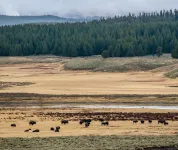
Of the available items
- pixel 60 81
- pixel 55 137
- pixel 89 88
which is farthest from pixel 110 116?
pixel 60 81

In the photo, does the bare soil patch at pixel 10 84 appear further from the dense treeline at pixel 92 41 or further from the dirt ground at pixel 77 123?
the dense treeline at pixel 92 41

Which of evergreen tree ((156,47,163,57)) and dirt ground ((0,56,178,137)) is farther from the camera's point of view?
evergreen tree ((156,47,163,57))

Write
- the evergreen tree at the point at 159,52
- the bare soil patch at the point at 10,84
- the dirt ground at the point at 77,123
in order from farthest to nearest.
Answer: the evergreen tree at the point at 159,52, the bare soil patch at the point at 10,84, the dirt ground at the point at 77,123

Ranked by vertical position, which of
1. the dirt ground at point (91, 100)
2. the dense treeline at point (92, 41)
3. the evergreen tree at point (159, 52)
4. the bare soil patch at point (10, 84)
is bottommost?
the dirt ground at point (91, 100)

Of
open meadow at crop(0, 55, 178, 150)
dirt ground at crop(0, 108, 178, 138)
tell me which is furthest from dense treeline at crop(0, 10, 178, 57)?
dirt ground at crop(0, 108, 178, 138)

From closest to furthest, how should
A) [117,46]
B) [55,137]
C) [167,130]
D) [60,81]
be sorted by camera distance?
[55,137] < [167,130] < [60,81] < [117,46]

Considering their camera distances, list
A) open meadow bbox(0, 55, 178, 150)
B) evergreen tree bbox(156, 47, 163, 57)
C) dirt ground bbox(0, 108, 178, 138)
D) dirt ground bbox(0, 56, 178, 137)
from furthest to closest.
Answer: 1. evergreen tree bbox(156, 47, 163, 57)
2. dirt ground bbox(0, 56, 178, 137)
3. dirt ground bbox(0, 108, 178, 138)
4. open meadow bbox(0, 55, 178, 150)

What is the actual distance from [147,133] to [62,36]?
138 metres

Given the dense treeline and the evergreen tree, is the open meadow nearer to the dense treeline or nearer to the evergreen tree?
the evergreen tree

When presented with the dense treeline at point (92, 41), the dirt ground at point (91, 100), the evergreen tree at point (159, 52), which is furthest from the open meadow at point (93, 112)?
the dense treeline at point (92, 41)

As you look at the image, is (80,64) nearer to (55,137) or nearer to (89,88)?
(89,88)

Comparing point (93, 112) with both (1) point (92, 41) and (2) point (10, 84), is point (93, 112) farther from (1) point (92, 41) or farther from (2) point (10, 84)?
(1) point (92, 41)

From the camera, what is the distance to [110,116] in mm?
47281

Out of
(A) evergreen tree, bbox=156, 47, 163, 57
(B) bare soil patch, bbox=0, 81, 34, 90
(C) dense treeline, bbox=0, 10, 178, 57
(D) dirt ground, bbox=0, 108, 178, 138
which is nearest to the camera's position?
(D) dirt ground, bbox=0, 108, 178, 138
